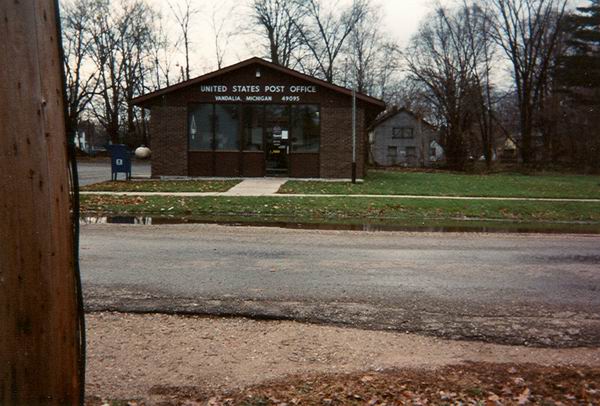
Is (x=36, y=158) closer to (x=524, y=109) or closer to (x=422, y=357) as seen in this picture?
(x=422, y=357)

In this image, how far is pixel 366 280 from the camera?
6.57m

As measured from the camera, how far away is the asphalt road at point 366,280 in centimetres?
512

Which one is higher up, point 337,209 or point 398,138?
point 398,138

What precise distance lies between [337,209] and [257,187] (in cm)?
624

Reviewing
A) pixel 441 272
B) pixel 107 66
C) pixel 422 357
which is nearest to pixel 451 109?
pixel 107 66

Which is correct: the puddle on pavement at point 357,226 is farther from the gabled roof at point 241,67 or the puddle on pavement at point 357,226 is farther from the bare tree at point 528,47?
the bare tree at point 528,47

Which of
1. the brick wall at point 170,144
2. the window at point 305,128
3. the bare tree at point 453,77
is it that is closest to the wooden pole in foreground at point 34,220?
the window at point 305,128

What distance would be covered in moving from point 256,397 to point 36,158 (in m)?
2.10

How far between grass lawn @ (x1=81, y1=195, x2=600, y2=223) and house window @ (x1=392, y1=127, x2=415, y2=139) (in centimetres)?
4941

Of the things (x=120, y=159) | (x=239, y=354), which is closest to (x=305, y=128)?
(x=120, y=159)

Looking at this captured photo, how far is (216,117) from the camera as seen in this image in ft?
78.0

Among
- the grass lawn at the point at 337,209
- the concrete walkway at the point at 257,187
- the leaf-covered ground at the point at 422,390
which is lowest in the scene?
the leaf-covered ground at the point at 422,390

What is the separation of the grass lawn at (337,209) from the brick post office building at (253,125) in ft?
27.3

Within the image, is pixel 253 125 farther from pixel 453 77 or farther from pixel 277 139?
pixel 453 77
